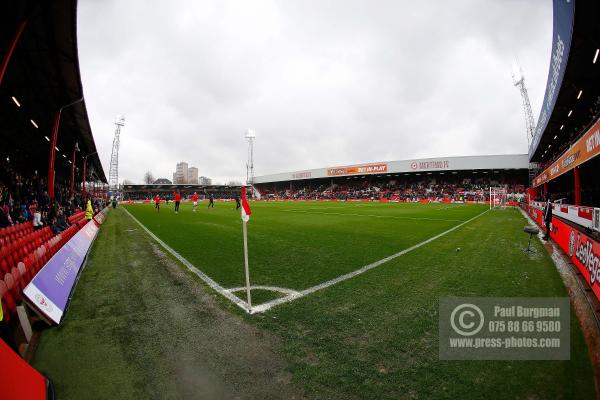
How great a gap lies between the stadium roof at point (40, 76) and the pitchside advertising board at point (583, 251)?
1215 centimetres

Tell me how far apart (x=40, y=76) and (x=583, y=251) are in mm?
17521

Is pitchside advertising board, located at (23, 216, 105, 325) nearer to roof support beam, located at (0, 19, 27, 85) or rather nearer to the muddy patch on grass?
the muddy patch on grass

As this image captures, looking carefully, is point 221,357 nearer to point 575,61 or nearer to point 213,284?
point 213,284

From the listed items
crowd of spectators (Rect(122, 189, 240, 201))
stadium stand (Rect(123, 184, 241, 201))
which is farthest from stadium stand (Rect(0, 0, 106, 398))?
stadium stand (Rect(123, 184, 241, 201))

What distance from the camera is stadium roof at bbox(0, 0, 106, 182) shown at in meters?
6.90

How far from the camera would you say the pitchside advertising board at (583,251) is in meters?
5.10

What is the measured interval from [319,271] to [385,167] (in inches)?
2142

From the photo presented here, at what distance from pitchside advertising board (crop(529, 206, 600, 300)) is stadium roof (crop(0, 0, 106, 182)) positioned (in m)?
12.2

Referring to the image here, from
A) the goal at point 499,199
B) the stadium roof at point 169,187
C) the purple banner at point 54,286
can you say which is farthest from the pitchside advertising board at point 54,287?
the stadium roof at point 169,187

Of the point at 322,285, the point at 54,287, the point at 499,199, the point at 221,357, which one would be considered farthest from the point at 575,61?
the point at 499,199

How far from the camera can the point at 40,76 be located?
34.3 ft

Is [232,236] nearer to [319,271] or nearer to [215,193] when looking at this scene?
[319,271]

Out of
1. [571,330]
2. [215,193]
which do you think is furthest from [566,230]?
[215,193]

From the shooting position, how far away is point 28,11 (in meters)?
6.19
